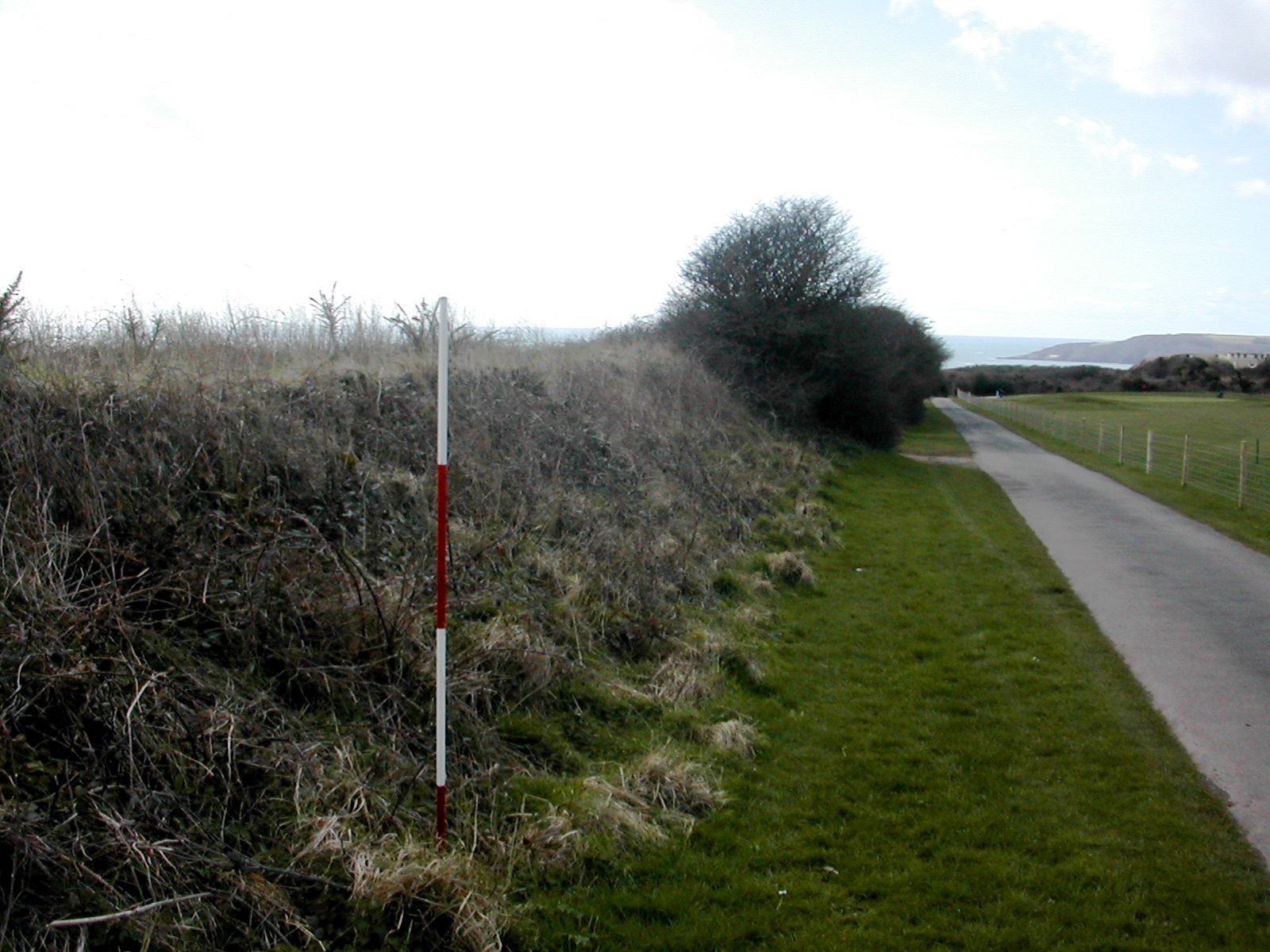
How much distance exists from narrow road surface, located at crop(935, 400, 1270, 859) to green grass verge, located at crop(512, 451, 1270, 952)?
221 millimetres

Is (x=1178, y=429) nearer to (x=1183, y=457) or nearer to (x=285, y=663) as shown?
(x=1183, y=457)

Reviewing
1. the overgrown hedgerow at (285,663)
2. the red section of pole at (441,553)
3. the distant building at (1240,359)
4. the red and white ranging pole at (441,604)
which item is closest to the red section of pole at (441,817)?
the red and white ranging pole at (441,604)

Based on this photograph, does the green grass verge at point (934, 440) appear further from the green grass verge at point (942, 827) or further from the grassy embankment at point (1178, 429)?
the green grass verge at point (942, 827)

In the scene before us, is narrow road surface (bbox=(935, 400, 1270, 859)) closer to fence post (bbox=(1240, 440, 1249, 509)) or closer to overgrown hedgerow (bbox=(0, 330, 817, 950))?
fence post (bbox=(1240, 440, 1249, 509))

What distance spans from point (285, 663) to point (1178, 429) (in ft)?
153

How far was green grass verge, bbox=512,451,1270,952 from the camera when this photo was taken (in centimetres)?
448

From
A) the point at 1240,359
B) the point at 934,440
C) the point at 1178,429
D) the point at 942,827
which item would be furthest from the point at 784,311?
the point at 1240,359

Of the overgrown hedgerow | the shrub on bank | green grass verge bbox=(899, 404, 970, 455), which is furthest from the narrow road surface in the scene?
green grass verge bbox=(899, 404, 970, 455)

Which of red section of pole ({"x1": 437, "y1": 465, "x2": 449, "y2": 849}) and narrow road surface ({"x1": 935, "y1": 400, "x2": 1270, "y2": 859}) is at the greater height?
red section of pole ({"x1": 437, "y1": 465, "x2": 449, "y2": 849})

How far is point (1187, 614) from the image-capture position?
10.2m

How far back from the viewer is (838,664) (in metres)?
8.77

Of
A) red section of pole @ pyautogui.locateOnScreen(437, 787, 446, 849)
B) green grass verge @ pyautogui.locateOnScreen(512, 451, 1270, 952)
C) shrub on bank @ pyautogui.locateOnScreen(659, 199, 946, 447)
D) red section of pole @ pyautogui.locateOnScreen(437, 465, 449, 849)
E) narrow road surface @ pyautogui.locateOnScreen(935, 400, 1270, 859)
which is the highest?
shrub on bank @ pyautogui.locateOnScreen(659, 199, 946, 447)

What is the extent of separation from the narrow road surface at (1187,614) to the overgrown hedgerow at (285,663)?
10.2 feet

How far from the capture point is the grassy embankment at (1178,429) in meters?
17.4
